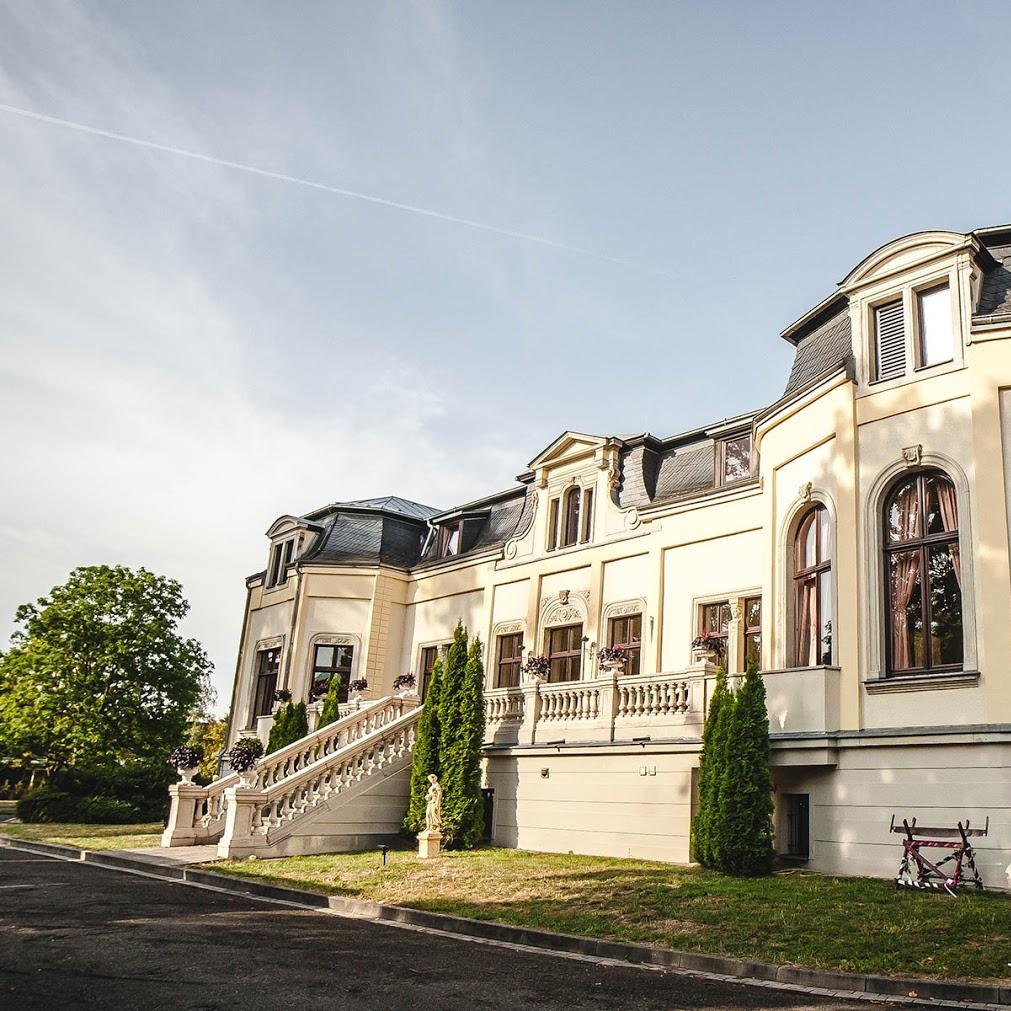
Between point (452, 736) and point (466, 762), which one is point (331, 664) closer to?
point (452, 736)

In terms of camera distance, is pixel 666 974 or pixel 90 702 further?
pixel 90 702

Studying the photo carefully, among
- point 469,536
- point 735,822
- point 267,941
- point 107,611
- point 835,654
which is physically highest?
point 469,536

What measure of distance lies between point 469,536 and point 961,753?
55.1 ft

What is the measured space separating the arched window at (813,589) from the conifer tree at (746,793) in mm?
1539

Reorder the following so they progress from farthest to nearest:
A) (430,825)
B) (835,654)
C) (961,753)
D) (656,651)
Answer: (656,651)
(430,825)
(835,654)
(961,753)

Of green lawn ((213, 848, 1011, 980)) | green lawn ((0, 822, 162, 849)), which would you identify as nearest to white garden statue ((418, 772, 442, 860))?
green lawn ((213, 848, 1011, 980))

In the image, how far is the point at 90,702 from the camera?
103 feet

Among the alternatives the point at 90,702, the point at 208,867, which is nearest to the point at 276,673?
the point at 90,702

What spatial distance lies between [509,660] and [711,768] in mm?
10570

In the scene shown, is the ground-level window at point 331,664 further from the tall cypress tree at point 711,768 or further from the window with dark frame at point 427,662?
the tall cypress tree at point 711,768

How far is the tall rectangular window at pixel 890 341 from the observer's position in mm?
15414

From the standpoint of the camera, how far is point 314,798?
18766 millimetres

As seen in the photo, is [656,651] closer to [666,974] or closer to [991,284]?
[991,284]

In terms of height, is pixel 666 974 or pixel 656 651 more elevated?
→ pixel 656 651
